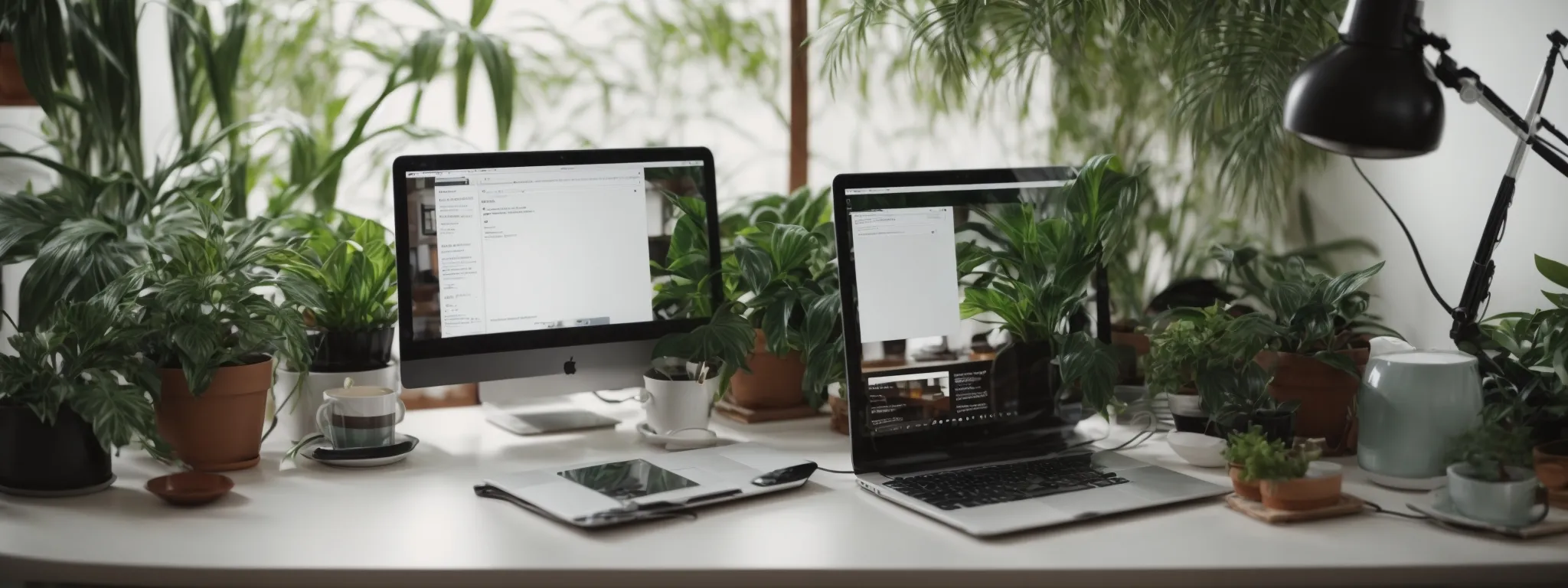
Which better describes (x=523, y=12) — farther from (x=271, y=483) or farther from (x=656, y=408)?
(x=271, y=483)

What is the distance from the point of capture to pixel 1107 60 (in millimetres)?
2520

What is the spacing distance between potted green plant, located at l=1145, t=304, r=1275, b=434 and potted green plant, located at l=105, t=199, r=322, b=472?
1.21 metres

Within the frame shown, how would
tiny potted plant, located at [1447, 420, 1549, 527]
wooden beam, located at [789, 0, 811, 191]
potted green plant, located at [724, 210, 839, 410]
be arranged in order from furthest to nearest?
wooden beam, located at [789, 0, 811, 191], potted green plant, located at [724, 210, 839, 410], tiny potted plant, located at [1447, 420, 1549, 527]

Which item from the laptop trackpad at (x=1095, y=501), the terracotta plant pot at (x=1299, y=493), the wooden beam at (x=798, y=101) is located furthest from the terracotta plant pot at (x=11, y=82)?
the terracotta plant pot at (x=1299, y=493)

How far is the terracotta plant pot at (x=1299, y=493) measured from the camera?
1.45 metres

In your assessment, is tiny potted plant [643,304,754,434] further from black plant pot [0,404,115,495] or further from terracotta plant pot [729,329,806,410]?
black plant pot [0,404,115,495]

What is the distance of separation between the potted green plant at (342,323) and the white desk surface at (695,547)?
0.27m

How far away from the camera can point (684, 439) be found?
184cm

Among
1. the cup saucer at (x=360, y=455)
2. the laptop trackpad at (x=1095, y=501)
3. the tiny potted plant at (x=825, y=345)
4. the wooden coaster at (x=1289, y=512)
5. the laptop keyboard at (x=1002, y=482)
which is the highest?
the tiny potted plant at (x=825, y=345)

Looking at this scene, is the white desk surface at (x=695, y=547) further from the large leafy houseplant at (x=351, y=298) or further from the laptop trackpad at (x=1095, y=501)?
the large leafy houseplant at (x=351, y=298)

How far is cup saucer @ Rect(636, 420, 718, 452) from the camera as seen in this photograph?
184 centimetres

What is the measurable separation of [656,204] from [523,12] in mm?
1003

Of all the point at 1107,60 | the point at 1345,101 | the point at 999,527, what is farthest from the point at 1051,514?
the point at 1107,60

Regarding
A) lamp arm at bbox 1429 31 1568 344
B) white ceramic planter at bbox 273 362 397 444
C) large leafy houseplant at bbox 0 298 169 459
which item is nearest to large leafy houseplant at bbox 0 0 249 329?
large leafy houseplant at bbox 0 298 169 459
